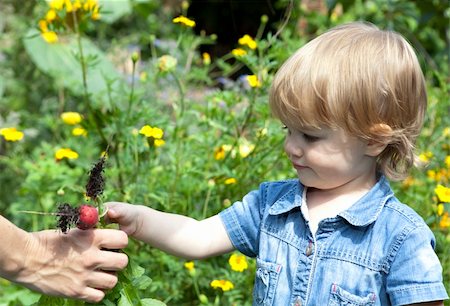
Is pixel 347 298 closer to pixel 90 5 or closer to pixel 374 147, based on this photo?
pixel 374 147

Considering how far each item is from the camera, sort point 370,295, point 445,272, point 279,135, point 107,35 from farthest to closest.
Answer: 1. point 107,35
2. point 279,135
3. point 445,272
4. point 370,295

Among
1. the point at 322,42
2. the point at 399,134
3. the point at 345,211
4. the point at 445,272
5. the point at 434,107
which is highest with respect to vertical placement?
the point at 322,42

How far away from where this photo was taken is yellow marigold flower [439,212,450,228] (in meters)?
2.19

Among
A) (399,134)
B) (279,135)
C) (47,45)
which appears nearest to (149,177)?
(279,135)

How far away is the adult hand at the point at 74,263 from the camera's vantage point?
154 centimetres

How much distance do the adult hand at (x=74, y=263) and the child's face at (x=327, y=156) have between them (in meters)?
0.40

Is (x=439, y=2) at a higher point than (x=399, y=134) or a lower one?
lower

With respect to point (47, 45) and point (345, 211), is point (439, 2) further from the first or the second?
point (345, 211)

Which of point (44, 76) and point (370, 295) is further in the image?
point (44, 76)

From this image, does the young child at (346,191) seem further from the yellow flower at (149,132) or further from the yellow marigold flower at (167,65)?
the yellow marigold flower at (167,65)

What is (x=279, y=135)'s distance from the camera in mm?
2340

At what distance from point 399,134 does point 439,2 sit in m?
2.11

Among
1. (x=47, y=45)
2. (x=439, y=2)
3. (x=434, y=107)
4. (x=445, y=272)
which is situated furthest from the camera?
(x=47, y=45)

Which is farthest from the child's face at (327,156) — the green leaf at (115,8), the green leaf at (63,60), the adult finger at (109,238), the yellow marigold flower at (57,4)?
the green leaf at (115,8)
